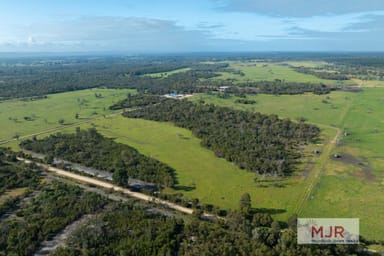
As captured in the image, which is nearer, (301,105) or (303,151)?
(303,151)

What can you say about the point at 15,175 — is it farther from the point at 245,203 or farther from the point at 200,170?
the point at 245,203

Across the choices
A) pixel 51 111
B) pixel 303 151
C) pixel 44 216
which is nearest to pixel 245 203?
pixel 44 216

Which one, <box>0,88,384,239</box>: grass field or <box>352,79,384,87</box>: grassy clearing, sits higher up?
<box>352,79,384,87</box>: grassy clearing

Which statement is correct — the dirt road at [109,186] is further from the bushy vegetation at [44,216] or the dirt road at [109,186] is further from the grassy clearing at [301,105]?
the grassy clearing at [301,105]

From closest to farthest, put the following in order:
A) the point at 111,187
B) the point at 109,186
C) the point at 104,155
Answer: the point at 111,187, the point at 109,186, the point at 104,155

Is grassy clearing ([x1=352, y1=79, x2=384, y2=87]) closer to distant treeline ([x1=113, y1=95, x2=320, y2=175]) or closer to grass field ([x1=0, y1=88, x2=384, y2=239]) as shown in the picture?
grass field ([x1=0, y1=88, x2=384, y2=239])

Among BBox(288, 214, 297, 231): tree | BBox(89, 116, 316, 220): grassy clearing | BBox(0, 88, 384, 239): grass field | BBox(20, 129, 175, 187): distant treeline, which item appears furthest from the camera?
BBox(20, 129, 175, 187): distant treeline

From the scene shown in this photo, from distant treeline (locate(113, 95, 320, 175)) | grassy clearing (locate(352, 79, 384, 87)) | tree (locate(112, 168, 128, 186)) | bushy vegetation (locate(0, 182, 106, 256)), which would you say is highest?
grassy clearing (locate(352, 79, 384, 87))

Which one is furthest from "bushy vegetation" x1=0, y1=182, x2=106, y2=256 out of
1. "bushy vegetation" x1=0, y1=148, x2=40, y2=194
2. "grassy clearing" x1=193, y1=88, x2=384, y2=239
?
"grassy clearing" x1=193, y1=88, x2=384, y2=239
